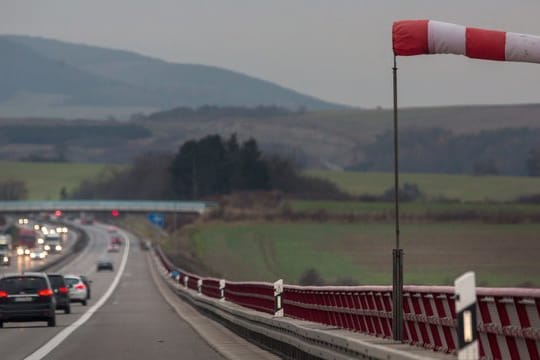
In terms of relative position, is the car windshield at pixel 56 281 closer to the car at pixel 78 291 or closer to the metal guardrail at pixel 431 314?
the car at pixel 78 291

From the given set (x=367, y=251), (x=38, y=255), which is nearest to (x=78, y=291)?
(x=367, y=251)

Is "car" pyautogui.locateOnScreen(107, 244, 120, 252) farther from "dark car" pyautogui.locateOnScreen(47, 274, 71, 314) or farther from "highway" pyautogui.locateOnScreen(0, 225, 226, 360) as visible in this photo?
"dark car" pyautogui.locateOnScreen(47, 274, 71, 314)

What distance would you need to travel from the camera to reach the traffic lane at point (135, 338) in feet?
93.2

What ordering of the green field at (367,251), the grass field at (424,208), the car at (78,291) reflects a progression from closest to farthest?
the car at (78,291)
the green field at (367,251)
the grass field at (424,208)

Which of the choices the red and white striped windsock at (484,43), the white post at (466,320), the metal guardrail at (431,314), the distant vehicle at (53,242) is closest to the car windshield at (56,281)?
the metal guardrail at (431,314)

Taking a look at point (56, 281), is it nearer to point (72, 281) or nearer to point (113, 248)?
point (72, 281)

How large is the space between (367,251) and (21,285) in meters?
84.8

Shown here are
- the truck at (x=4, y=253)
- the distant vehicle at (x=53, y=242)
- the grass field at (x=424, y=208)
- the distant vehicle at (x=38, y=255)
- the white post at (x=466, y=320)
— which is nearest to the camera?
the white post at (x=466, y=320)

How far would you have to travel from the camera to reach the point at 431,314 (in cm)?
1833

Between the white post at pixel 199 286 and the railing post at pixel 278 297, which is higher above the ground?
the railing post at pixel 278 297

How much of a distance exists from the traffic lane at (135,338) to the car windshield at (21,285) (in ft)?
5.64

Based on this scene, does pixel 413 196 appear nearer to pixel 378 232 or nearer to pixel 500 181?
pixel 500 181

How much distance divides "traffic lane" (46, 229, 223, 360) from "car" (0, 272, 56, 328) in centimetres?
129

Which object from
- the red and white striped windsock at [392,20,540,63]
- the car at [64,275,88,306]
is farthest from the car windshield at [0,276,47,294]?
the red and white striped windsock at [392,20,540,63]
